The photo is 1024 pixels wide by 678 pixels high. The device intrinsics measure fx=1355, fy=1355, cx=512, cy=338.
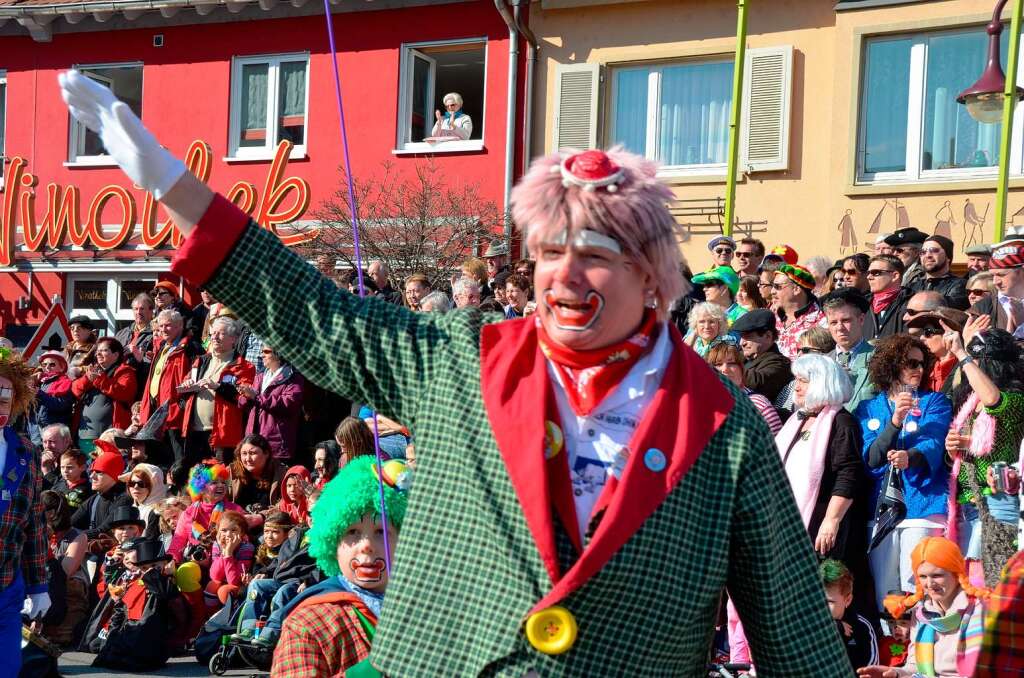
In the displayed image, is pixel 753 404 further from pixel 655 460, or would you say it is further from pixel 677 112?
pixel 677 112

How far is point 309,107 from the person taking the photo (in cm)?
1886

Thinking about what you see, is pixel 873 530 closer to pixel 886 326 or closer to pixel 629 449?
pixel 886 326

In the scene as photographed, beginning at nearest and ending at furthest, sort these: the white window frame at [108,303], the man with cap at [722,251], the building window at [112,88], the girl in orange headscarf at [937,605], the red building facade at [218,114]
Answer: the girl in orange headscarf at [937,605], the man with cap at [722,251], the red building facade at [218,114], the white window frame at [108,303], the building window at [112,88]

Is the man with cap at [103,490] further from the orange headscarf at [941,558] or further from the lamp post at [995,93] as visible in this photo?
the lamp post at [995,93]

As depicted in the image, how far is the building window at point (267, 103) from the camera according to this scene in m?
19.0

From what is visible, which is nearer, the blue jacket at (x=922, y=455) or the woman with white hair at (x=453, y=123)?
the blue jacket at (x=922, y=455)

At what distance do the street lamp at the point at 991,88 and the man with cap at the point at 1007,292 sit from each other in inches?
100

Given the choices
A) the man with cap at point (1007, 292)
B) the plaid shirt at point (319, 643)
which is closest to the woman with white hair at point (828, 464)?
the man with cap at point (1007, 292)

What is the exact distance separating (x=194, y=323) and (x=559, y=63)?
6.63 meters

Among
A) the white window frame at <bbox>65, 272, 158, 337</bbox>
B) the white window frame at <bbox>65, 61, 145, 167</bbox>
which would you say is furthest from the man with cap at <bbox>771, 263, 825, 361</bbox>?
the white window frame at <bbox>65, 61, 145, 167</bbox>

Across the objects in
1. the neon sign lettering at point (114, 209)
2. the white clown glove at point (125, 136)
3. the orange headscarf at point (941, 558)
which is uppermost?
the neon sign lettering at point (114, 209)

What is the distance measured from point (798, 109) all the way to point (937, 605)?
35.2 feet

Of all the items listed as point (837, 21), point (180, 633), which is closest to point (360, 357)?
point (180, 633)

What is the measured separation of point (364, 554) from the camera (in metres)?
4.80
